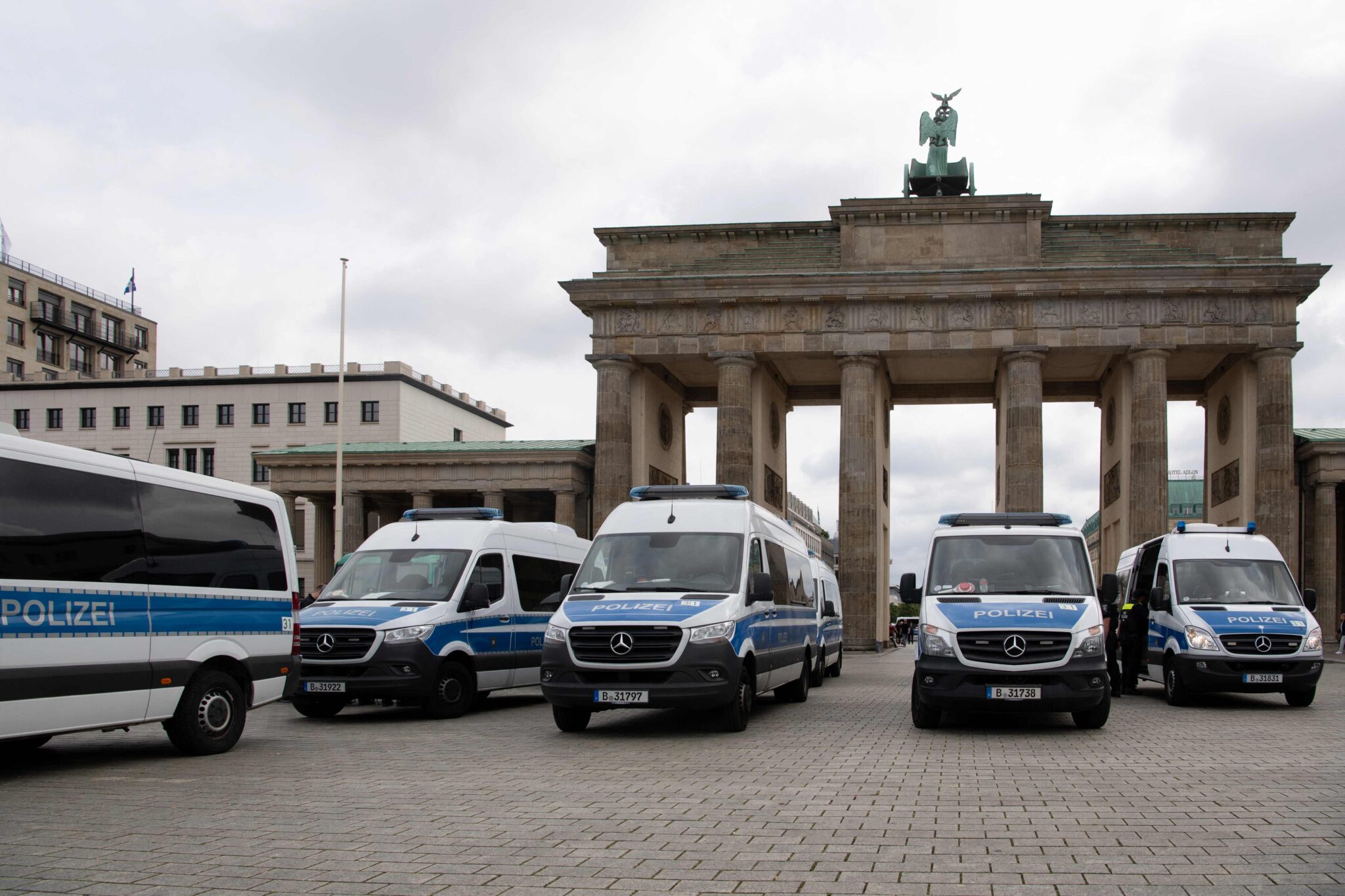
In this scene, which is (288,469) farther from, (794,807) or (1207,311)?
(794,807)

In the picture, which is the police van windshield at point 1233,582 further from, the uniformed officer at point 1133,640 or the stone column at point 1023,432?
the stone column at point 1023,432

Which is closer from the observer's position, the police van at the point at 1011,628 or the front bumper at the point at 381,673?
the police van at the point at 1011,628

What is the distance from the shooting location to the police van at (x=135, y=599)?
9.66 meters

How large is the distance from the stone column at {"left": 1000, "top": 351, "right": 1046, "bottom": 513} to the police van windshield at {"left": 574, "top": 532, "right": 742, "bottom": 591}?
29.2 metres

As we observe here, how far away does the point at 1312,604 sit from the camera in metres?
18.0

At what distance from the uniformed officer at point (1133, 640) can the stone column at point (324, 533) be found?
114 ft

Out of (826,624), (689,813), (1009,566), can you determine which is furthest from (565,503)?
(689,813)

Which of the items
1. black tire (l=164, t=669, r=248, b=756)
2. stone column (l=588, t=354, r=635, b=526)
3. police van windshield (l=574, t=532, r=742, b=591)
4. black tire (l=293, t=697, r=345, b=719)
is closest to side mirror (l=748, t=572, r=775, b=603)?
police van windshield (l=574, t=532, r=742, b=591)

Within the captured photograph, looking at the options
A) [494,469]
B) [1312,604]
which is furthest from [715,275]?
[1312,604]

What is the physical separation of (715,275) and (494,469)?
479 inches

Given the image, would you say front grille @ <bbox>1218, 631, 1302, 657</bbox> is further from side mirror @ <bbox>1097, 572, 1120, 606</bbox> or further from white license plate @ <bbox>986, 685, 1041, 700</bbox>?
white license plate @ <bbox>986, 685, 1041, 700</bbox>

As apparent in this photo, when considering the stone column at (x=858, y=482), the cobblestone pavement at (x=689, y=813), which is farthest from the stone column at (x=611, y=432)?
the cobblestone pavement at (x=689, y=813)

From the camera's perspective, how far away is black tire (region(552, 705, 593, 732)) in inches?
544

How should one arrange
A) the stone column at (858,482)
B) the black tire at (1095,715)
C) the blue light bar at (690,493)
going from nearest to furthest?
the black tire at (1095,715) < the blue light bar at (690,493) < the stone column at (858,482)
